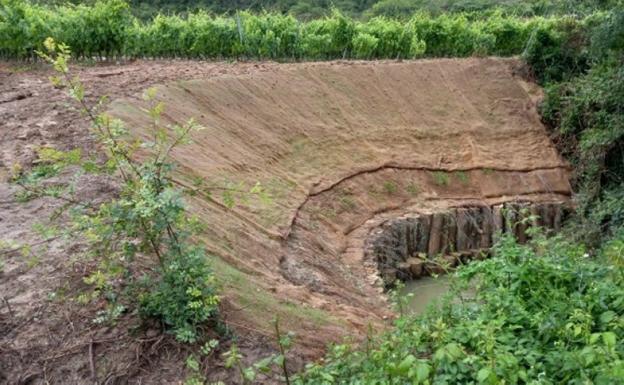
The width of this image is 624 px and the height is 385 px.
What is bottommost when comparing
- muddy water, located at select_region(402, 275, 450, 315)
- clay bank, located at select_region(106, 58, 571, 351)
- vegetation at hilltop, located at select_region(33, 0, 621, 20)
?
vegetation at hilltop, located at select_region(33, 0, 621, 20)

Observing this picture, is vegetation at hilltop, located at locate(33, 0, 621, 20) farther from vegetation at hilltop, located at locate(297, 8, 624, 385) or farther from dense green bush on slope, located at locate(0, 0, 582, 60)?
vegetation at hilltop, located at locate(297, 8, 624, 385)

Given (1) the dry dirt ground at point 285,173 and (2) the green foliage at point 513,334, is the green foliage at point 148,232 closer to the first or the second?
(1) the dry dirt ground at point 285,173

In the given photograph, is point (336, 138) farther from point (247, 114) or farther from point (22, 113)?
point (22, 113)

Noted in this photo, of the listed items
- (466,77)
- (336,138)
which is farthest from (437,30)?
(336,138)

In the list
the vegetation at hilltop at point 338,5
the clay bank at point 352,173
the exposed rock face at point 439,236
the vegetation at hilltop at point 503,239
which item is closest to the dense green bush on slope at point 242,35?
the vegetation at hilltop at point 503,239

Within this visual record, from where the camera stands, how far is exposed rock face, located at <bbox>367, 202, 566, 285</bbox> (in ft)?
40.8

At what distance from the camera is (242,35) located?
16984mm

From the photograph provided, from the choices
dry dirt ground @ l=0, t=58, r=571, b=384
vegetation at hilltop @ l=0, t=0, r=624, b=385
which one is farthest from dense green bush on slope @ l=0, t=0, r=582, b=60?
dry dirt ground @ l=0, t=58, r=571, b=384

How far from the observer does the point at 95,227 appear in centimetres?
514

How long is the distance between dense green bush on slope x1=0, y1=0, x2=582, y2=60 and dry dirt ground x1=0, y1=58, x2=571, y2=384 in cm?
86

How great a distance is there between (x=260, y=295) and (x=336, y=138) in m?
8.36

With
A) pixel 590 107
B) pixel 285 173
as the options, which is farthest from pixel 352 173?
pixel 590 107

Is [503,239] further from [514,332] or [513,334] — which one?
[513,334]

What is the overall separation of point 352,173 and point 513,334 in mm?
9167
